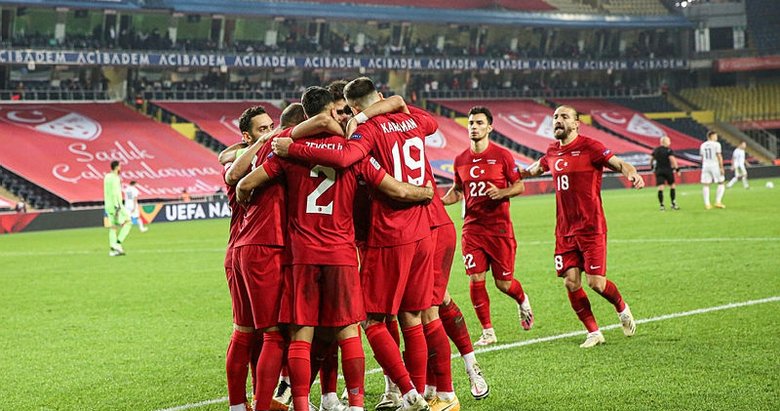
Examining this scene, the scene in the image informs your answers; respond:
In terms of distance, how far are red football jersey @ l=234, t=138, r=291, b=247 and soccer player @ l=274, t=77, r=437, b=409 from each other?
0.61 m

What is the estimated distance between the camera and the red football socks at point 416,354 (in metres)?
7.29

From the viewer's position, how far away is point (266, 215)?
684 cm

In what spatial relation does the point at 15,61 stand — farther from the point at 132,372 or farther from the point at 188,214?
the point at 132,372

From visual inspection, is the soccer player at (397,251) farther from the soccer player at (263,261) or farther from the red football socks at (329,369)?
the soccer player at (263,261)

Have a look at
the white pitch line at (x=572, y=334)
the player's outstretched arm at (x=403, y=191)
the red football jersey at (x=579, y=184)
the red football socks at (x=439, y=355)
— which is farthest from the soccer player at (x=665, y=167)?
the player's outstretched arm at (x=403, y=191)

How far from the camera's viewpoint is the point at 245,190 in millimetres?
6750

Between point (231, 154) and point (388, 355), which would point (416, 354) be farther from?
point (231, 154)

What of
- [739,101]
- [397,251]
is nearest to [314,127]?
[397,251]

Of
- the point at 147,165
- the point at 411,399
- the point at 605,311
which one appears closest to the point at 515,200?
the point at 147,165

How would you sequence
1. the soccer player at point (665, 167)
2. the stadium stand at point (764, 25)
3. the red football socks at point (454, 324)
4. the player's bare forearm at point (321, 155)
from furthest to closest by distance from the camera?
the stadium stand at point (764, 25), the soccer player at point (665, 167), the red football socks at point (454, 324), the player's bare forearm at point (321, 155)

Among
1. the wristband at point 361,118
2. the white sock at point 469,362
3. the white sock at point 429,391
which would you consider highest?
the wristband at point 361,118

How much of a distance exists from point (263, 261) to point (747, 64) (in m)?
67.6

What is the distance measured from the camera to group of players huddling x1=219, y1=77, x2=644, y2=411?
21.9 feet

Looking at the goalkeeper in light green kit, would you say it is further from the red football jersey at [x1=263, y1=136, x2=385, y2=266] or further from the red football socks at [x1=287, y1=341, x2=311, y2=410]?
the red football socks at [x1=287, y1=341, x2=311, y2=410]
